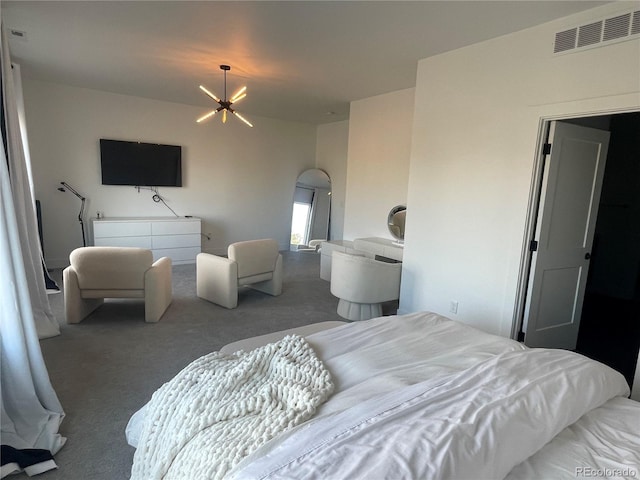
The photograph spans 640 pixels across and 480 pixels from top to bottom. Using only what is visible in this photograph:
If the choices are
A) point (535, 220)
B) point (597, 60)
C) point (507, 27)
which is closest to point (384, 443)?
point (535, 220)

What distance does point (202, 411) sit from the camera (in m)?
1.32

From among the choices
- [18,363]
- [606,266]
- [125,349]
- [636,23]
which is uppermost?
[636,23]

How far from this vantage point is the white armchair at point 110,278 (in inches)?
140

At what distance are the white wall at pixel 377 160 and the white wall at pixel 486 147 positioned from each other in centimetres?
94

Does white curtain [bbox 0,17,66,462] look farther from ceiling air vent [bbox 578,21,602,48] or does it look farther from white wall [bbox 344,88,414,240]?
white wall [bbox 344,88,414,240]

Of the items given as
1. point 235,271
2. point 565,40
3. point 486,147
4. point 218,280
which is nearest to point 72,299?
point 218,280

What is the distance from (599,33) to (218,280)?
4064mm

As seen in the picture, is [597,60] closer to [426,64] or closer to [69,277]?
[426,64]

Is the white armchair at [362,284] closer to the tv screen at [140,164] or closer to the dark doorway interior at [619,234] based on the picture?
the dark doorway interior at [619,234]

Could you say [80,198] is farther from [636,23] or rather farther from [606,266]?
[606,266]

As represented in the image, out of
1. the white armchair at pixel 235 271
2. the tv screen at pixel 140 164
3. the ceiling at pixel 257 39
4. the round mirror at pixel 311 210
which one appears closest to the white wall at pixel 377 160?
the ceiling at pixel 257 39

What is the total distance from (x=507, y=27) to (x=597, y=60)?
73cm

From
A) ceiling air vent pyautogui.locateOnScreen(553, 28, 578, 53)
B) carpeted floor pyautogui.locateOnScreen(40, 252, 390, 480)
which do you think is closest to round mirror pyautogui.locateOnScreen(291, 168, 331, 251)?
carpeted floor pyautogui.locateOnScreen(40, 252, 390, 480)

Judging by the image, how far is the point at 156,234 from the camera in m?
5.92
